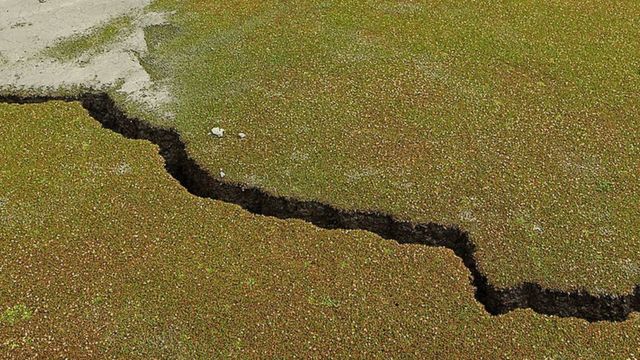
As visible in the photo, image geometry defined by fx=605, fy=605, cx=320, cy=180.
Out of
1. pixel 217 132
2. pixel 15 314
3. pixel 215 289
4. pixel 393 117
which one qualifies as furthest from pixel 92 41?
pixel 215 289

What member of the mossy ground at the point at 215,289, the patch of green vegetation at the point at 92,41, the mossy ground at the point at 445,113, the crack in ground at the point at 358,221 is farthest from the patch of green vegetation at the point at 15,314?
the patch of green vegetation at the point at 92,41

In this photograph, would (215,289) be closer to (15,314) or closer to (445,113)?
(15,314)

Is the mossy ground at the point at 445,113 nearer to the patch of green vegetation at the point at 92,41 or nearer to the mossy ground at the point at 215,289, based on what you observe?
the mossy ground at the point at 215,289

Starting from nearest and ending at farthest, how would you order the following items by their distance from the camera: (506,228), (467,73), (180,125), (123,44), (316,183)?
(506,228), (316,183), (180,125), (467,73), (123,44)

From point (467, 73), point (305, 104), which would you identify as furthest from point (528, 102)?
point (305, 104)

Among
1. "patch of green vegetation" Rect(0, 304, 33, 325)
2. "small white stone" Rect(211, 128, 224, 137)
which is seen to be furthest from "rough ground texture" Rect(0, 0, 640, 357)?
"small white stone" Rect(211, 128, 224, 137)

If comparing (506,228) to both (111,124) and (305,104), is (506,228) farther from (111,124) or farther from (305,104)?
(111,124)

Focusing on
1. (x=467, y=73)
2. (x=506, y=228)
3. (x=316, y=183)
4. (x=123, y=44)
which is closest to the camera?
(x=506, y=228)

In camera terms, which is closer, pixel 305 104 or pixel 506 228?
pixel 506 228

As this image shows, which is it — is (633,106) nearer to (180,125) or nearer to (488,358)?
(488,358)
